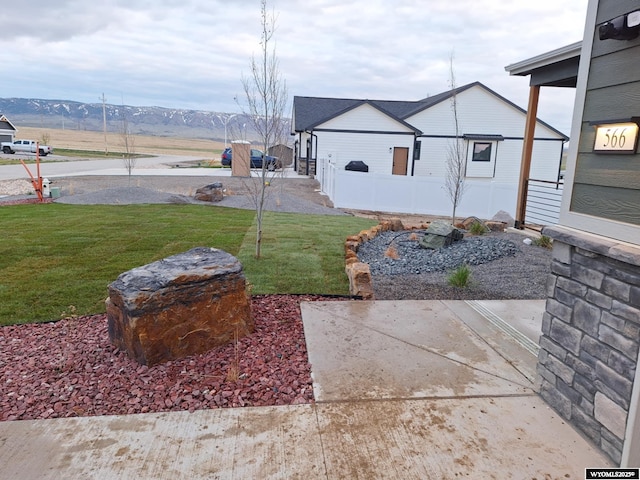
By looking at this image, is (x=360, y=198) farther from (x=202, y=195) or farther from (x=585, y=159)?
(x=585, y=159)

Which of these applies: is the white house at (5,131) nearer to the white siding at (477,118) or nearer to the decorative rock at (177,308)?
the white siding at (477,118)

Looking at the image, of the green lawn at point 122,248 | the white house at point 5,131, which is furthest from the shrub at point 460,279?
the white house at point 5,131

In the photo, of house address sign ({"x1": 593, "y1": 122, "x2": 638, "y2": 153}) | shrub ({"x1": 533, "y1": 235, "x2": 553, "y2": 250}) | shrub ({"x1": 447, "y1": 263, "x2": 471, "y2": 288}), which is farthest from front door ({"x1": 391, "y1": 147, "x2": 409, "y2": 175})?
house address sign ({"x1": 593, "y1": 122, "x2": 638, "y2": 153})

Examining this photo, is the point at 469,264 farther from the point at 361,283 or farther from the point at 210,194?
the point at 210,194

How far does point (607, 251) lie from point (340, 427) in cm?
183

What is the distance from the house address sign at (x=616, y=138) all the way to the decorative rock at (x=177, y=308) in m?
2.77

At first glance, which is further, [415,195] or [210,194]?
[415,195]

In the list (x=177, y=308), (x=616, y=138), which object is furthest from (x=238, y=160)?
(x=616, y=138)

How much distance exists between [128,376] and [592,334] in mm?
3109

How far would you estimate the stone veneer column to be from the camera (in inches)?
93.8

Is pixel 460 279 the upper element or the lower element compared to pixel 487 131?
lower

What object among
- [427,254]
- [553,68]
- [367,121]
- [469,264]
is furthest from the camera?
[367,121]

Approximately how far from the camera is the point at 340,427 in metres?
2.74

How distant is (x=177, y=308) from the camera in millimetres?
3459
